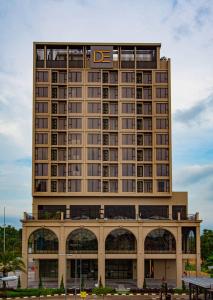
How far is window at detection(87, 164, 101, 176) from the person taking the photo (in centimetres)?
10788

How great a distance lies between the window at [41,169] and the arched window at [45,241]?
13.7 metres

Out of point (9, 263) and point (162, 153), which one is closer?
point (9, 263)

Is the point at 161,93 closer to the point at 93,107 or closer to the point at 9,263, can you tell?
the point at 93,107

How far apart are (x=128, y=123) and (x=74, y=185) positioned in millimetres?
16685

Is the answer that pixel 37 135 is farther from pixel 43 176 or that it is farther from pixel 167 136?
pixel 167 136

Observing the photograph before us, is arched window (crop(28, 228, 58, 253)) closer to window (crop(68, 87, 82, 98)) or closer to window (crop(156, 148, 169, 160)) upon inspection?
window (crop(156, 148, 169, 160))

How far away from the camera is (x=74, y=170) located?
10794 cm

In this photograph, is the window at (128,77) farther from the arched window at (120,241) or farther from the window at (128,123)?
the arched window at (120,241)

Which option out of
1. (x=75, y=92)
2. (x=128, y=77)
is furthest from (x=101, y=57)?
(x=75, y=92)

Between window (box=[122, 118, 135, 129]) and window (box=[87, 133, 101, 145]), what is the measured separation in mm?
5578

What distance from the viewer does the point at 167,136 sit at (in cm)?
10975

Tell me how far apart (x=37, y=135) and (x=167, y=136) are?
26.4 meters

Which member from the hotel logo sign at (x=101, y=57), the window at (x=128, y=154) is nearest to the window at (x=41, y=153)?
the window at (x=128, y=154)

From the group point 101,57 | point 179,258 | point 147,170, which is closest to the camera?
point 179,258
